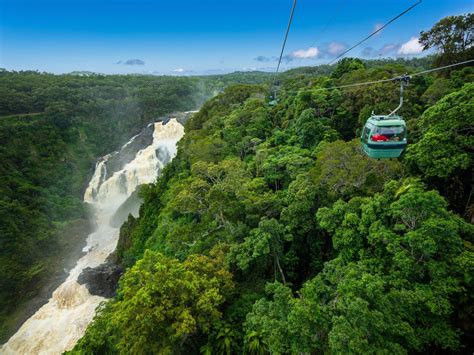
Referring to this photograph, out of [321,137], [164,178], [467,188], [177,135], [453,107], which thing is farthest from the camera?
[177,135]

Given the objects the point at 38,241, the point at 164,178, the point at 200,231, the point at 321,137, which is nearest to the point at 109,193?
the point at 38,241

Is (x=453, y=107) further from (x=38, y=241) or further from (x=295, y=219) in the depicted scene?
(x=38, y=241)

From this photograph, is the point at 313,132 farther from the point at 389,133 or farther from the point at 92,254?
the point at 92,254

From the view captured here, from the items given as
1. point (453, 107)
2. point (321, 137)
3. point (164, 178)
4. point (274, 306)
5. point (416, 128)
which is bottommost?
point (164, 178)

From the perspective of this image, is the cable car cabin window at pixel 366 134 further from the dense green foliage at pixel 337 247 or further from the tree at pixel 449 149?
the tree at pixel 449 149

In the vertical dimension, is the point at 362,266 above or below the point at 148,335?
above

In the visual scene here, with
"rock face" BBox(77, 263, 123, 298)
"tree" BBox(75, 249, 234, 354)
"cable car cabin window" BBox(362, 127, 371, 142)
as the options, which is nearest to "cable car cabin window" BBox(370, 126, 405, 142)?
"cable car cabin window" BBox(362, 127, 371, 142)
